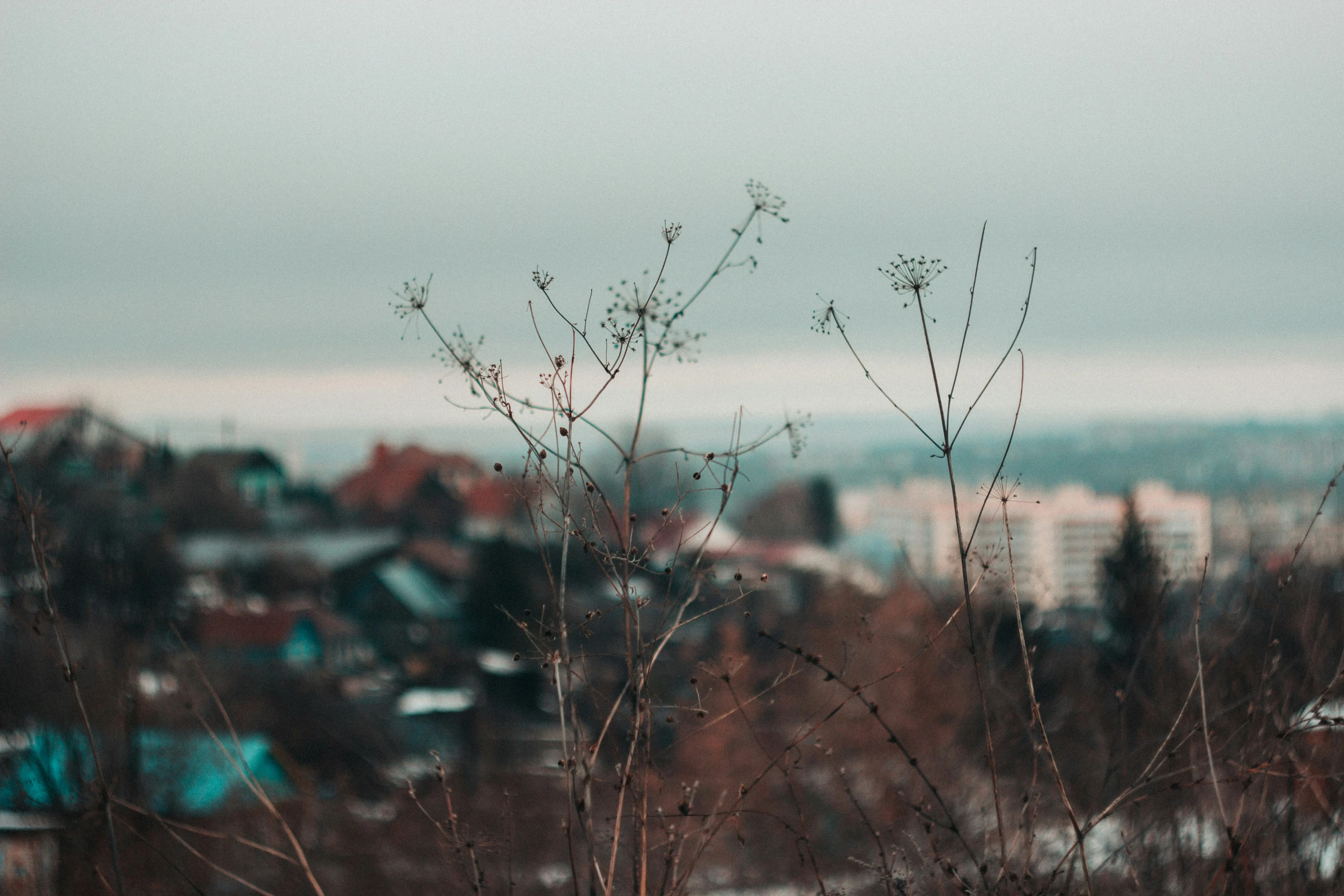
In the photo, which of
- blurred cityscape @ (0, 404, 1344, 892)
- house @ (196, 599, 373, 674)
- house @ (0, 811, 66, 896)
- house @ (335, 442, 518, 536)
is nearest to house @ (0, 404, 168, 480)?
blurred cityscape @ (0, 404, 1344, 892)

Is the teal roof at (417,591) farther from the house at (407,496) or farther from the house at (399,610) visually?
the house at (407,496)

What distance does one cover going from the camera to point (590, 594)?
20312 millimetres

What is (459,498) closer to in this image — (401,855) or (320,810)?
(320,810)

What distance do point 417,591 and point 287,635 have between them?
7.87 m

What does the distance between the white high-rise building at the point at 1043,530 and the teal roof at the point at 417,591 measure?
1569 cm

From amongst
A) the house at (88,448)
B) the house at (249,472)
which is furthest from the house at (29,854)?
the house at (249,472)

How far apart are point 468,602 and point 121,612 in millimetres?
16988

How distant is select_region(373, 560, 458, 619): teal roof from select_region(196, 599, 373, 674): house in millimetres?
1923

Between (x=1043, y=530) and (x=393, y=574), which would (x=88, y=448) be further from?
(x=1043, y=530)

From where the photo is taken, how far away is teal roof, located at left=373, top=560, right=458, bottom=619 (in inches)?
1463

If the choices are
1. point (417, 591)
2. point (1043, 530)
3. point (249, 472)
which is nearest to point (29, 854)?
point (1043, 530)

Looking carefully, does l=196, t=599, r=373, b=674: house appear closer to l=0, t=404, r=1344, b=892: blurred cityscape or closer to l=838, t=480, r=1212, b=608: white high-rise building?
l=0, t=404, r=1344, b=892: blurred cityscape

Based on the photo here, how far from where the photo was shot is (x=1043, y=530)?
99.9 ft

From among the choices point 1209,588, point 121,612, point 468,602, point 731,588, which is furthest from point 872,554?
point 731,588
